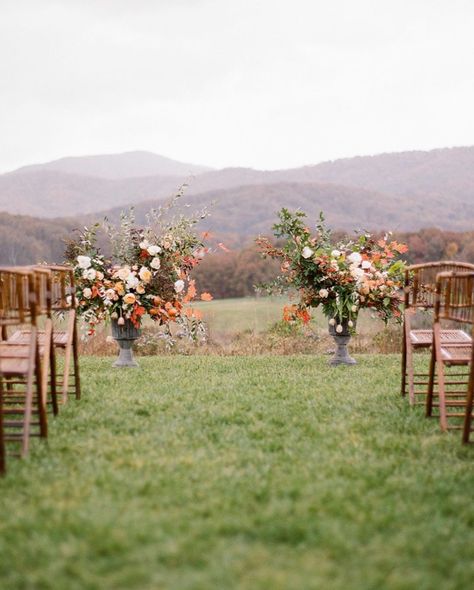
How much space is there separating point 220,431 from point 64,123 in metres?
12.8

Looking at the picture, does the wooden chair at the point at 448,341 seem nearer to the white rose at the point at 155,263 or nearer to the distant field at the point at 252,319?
the white rose at the point at 155,263

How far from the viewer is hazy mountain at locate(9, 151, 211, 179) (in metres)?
39.8

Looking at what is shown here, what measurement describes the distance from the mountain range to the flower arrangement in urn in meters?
11.4

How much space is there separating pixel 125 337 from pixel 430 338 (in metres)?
3.64

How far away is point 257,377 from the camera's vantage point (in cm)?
730

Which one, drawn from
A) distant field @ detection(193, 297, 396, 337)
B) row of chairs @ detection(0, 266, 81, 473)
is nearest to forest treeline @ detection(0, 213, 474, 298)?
distant field @ detection(193, 297, 396, 337)

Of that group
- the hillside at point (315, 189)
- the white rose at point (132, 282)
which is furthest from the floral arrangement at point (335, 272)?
the hillside at point (315, 189)

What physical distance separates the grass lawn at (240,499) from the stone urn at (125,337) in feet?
7.08

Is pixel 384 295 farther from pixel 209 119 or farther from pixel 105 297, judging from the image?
pixel 209 119

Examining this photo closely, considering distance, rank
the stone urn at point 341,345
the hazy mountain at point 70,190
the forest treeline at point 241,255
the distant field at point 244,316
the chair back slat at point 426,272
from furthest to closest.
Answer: the hazy mountain at point 70,190
the forest treeline at point 241,255
the distant field at point 244,316
the stone urn at point 341,345
the chair back slat at point 426,272

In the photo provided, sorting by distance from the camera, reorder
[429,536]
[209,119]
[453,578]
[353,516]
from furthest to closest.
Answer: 1. [209,119]
2. [353,516]
3. [429,536]
4. [453,578]

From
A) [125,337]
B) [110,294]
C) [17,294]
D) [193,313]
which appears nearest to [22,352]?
[17,294]

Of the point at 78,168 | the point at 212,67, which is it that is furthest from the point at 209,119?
the point at 78,168

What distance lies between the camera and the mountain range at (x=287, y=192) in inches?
1035
